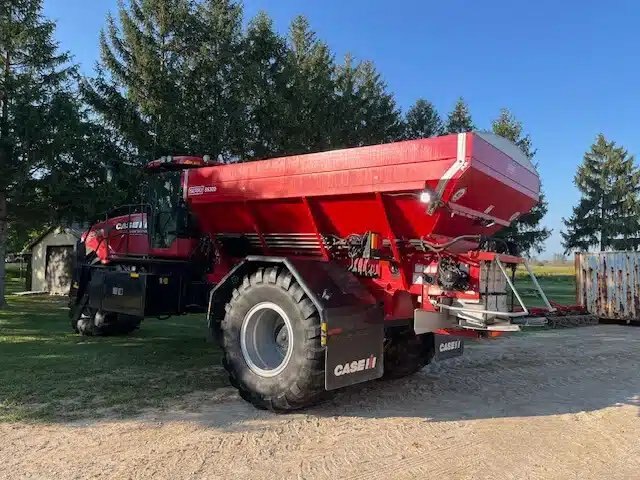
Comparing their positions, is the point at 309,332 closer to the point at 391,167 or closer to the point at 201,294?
the point at 391,167

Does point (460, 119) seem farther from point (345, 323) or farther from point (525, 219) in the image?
point (345, 323)

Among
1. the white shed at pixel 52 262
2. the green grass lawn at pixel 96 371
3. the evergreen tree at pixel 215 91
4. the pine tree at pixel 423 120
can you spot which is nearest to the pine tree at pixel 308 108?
the evergreen tree at pixel 215 91

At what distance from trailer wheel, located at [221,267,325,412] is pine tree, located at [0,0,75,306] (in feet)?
33.0

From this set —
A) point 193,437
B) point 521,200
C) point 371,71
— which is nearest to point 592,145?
point 371,71

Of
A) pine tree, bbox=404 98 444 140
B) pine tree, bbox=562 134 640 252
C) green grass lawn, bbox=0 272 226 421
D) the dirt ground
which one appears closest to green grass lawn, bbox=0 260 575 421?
green grass lawn, bbox=0 272 226 421

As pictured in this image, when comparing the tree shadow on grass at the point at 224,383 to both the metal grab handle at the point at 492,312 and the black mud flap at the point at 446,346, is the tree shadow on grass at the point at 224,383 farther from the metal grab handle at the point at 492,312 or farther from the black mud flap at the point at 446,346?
the metal grab handle at the point at 492,312

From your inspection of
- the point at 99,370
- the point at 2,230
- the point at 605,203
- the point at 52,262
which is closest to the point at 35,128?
the point at 2,230

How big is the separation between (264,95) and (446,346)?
1362 cm

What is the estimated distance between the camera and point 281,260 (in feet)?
→ 18.7

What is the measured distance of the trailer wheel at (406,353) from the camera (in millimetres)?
6930

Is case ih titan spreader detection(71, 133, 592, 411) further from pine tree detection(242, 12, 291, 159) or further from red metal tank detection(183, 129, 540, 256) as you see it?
pine tree detection(242, 12, 291, 159)

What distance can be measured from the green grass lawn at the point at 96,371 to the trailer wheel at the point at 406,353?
2155 millimetres

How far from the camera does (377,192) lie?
5.47 metres

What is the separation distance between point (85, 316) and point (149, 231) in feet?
9.18
